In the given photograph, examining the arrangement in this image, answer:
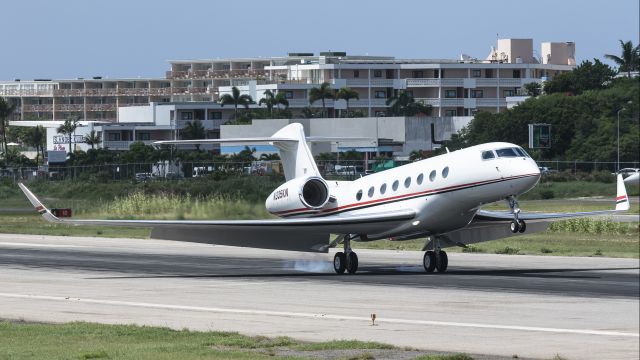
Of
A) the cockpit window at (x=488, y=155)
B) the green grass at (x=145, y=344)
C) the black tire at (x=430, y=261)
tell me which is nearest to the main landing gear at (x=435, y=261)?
the black tire at (x=430, y=261)

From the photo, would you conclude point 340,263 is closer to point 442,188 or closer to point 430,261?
point 430,261

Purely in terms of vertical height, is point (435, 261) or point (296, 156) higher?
point (296, 156)

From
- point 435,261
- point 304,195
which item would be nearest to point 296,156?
point 304,195

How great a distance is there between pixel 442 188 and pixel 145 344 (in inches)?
680

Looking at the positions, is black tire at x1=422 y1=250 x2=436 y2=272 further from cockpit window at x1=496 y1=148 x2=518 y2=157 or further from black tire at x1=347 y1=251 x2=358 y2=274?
cockpit window at x1=496 y1=148 x2=518 y2=157

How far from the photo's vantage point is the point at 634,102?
13612 centimetres

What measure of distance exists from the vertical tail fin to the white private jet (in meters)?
2.04

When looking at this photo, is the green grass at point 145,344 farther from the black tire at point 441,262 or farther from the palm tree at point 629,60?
the palm tree at point 629,60

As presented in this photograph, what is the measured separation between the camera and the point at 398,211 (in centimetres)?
4072

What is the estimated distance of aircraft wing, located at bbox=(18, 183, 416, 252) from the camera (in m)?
40.3

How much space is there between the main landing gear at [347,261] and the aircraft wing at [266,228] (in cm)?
81

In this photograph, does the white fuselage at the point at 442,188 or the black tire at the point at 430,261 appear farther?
the black tire at the point at 430,261

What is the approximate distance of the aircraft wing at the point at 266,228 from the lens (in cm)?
4034

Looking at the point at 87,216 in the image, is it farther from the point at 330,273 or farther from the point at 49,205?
the point at 330,273
